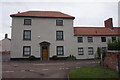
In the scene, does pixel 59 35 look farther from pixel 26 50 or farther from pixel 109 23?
pixel 109 23

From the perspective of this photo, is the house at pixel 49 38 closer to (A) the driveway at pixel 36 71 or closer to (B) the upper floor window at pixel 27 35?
(B) the upper floor window at pixel 27 35

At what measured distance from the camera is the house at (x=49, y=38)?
761 inches

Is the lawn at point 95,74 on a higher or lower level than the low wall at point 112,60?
lower

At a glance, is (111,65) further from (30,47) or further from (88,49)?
(30,47)

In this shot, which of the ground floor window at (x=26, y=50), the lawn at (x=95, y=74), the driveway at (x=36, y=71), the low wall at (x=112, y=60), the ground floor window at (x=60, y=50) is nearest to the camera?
the lawn at (x=95, y=74)

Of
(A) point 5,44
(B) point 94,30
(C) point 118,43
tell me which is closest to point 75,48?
(B) point 94,30

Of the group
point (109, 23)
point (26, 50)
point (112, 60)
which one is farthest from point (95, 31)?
point (26, 50)

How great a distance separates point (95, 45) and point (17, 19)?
17.0 m

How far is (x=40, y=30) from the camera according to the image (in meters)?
20.1

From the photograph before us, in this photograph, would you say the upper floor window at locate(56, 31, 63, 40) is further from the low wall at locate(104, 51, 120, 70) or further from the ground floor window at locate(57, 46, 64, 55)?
the low wall at locate(104, 51, 120, 70)

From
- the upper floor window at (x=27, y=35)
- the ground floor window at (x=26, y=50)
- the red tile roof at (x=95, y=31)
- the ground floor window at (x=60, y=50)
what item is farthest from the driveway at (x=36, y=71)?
the red tile roof at (x=95, y=31)

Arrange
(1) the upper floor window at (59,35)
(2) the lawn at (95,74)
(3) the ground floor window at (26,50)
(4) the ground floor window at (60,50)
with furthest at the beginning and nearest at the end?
(1) the upper floor window at (59,35)
(4) the ground floor window at (60,50)
(3) the ground floor window at (26,50)
(2) the lawn at (95,74)

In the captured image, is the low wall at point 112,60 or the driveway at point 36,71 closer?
the driveway at point 36,71

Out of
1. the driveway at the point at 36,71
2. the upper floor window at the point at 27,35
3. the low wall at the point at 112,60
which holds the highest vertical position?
the upper floor window at the point at 27,35
